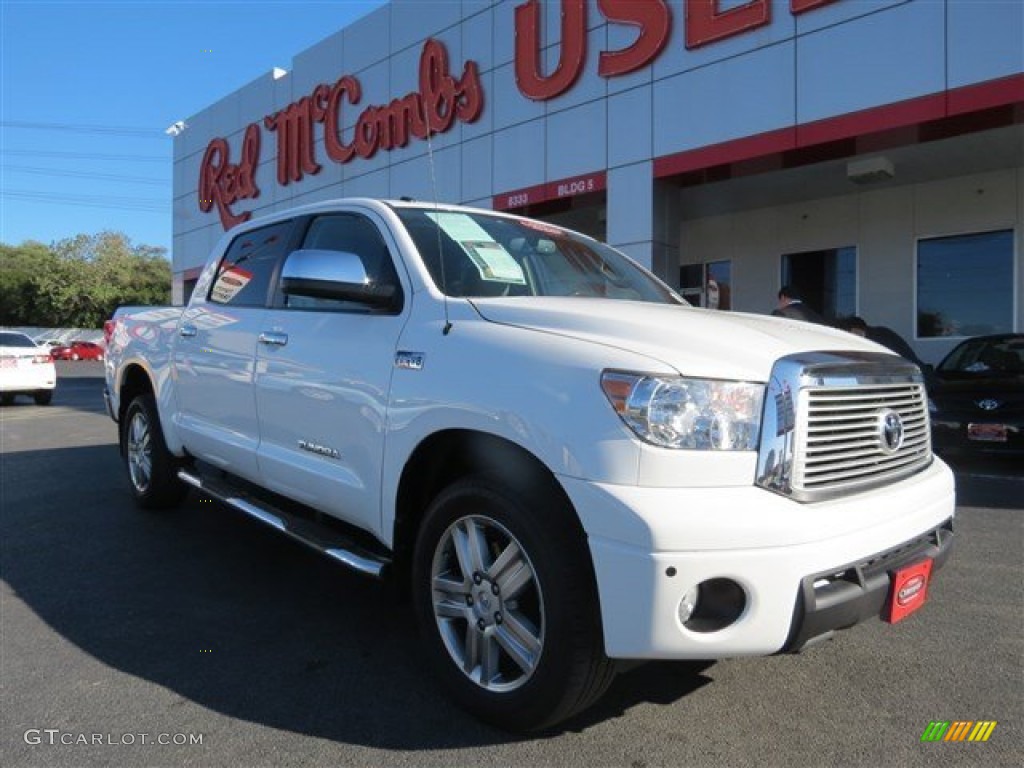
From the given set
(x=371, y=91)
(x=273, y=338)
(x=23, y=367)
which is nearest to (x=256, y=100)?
(x=371, y=91)

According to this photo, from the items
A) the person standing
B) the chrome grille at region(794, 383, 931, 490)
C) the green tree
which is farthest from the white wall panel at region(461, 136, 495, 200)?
the green tree

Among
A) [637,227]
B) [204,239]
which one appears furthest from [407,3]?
[204,239]

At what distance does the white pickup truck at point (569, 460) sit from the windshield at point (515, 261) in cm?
2

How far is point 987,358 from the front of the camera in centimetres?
928

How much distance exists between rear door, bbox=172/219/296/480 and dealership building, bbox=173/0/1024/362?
8.85m

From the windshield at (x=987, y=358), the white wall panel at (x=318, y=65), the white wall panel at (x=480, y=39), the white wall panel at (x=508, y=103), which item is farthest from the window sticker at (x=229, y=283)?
the white wall panel at (x=318, y=65)

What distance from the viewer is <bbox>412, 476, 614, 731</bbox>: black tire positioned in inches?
92.8

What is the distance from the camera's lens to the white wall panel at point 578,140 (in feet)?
44.0

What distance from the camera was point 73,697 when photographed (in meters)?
2.98

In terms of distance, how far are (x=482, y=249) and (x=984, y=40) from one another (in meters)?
9.07

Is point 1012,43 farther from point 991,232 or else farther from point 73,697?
point 73,697

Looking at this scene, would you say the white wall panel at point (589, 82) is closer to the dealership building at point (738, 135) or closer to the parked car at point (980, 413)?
the dealership building at point (738, 135)

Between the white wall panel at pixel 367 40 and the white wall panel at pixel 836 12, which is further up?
the white wall panel at pixel 367 40

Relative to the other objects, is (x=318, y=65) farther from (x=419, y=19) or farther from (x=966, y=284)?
(x=966, y=284)
